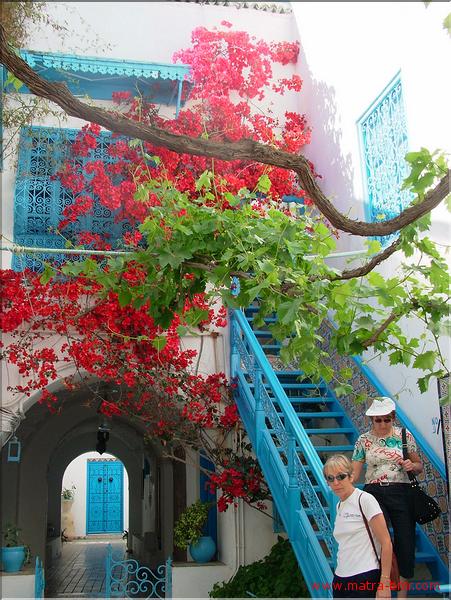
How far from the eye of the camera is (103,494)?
25.5 m

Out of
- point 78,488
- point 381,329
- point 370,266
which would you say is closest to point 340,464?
point 381,329

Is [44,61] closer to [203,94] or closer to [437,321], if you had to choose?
[203,94]

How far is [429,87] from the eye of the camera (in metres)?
6.82

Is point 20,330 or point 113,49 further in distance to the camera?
point 113,49

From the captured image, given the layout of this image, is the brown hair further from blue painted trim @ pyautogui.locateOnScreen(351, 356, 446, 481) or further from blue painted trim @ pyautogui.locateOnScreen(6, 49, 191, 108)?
blue painted trim @ pyautogui.locateOnScreen(6, 49, 191, 108)

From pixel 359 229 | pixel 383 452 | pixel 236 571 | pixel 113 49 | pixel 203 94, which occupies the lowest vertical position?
pixel 236 571

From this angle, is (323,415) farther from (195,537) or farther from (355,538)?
(355,538)

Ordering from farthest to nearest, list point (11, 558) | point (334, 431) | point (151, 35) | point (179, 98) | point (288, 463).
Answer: point (151, 35) < point (179, 98) < point (11, 558) < point (334, 431) < point (288, 463)

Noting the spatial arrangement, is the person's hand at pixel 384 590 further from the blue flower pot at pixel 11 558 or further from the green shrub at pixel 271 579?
the blue flower pot at pixel 11 558

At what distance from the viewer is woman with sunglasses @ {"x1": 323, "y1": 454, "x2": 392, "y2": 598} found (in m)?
4.47

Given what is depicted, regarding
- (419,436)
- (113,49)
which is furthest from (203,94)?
(419,436)

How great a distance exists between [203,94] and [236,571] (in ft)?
20.0

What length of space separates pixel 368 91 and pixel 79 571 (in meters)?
11.1

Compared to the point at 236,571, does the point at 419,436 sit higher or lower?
higher
